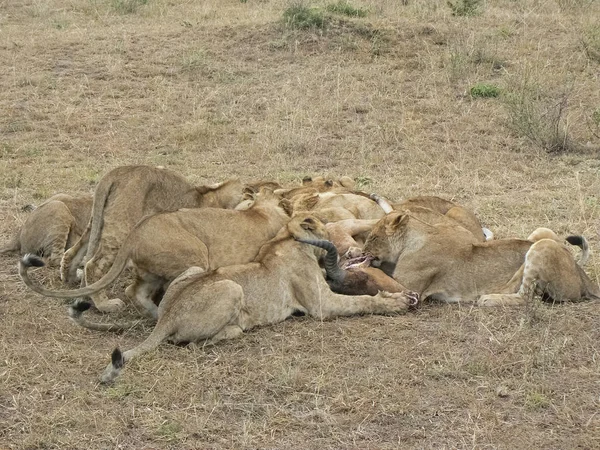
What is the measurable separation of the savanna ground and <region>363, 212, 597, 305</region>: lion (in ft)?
0.72

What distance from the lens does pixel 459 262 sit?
21.9 ft

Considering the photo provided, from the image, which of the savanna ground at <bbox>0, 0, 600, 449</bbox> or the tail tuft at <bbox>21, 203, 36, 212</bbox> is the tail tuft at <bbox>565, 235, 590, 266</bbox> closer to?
the savanna ground at <bbox>0, 0, 600, 449</bbox>

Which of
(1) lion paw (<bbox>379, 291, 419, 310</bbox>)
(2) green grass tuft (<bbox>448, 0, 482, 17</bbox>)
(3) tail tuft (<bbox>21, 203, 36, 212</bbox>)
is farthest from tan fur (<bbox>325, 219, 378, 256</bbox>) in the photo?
(2) green grass tuft (<bbox>448, 0, 482, 17</bbox>)

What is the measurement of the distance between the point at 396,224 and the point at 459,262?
20.8 inches

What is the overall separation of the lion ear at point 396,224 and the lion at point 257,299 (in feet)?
1.67

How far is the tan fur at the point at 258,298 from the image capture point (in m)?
5.72

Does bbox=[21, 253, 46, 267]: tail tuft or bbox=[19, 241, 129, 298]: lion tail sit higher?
bbox=[21, 253, 46, 267]: tail tuft

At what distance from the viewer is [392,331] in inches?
239

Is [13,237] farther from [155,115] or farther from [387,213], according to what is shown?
[155,115]

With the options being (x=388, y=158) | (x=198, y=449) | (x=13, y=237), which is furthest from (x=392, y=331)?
(x=388, y=158)

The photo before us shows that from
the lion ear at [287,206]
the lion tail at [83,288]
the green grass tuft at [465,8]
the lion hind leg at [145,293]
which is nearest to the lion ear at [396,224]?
the lion ear at [287,206]

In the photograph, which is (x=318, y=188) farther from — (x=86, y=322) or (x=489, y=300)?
(x=86, y=322)

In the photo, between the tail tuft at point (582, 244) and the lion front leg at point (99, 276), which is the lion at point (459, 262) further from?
the lion front leg at point (99, 276)

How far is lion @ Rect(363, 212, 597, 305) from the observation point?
6.45 meters
